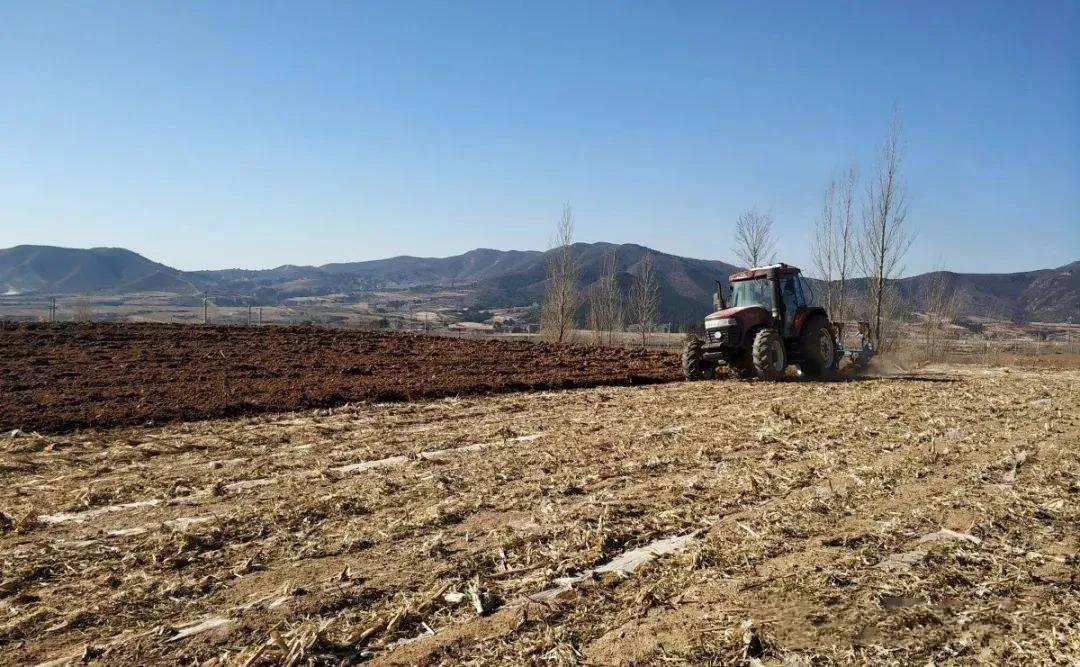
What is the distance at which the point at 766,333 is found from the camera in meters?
14.6

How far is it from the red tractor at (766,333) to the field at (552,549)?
21.8ft

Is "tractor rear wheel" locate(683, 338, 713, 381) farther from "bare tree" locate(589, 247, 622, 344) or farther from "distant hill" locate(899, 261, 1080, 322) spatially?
"distant hill" locate(899, 261, 1080, 322)

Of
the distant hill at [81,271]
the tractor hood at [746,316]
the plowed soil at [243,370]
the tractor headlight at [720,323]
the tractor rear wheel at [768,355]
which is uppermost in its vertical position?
the distant hill at [81,271]

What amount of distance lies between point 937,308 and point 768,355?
102ft

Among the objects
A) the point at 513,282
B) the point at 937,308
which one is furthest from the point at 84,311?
the point at 513,282

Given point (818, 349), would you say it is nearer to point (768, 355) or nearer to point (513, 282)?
point (768, 355)

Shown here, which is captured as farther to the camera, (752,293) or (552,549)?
(752,293)

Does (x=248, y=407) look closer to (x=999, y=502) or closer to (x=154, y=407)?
(x=154, y=407)

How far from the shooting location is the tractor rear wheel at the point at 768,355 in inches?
575

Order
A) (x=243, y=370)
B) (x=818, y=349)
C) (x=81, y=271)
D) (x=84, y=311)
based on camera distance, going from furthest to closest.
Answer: (x=81, y=271) → (x=84, y=311) → (x=818, y=349) → (x=243, y=370)

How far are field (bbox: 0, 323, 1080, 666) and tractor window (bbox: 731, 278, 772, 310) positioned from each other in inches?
296

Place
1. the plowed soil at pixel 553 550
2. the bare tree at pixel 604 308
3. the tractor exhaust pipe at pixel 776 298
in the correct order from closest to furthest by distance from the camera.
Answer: the plowed soil at pixel 553 550, the tractor exhaust pipe at pixel 776 298, the bare tree at pixel 604 308

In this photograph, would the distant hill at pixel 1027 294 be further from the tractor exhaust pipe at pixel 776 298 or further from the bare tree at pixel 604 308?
the tractor exhaust pipe at pixel 776 298

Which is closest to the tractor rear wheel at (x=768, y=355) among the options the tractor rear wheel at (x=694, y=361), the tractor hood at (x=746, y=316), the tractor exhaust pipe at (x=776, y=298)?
the tractor hood at (x=746, y=316)
